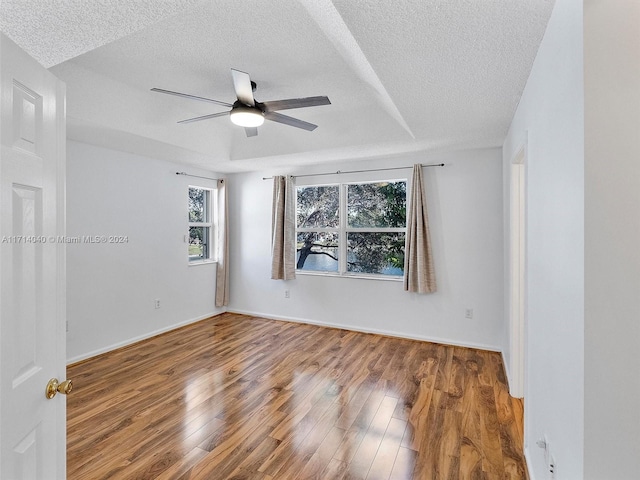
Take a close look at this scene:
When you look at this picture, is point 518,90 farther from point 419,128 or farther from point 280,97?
point 280,97

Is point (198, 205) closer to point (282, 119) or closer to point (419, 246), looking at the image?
point (282, 119)

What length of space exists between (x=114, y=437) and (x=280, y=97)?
9.75ft

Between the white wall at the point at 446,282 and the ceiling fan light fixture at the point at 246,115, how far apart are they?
7.16 ft

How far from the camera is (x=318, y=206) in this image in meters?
4.95

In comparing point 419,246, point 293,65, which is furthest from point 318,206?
point 293,65

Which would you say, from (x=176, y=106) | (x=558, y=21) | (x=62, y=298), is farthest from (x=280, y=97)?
(x=62, y=298)

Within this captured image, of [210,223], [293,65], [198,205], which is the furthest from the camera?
[210,223]

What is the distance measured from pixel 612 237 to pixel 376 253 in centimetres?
366

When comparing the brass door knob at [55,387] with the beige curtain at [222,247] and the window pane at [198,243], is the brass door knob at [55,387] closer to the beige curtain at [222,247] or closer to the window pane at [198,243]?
the window pane at [198,243]

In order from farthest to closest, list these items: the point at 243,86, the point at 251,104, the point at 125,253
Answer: the point at 125,253 < the point at 251,104 < the point at 243,86

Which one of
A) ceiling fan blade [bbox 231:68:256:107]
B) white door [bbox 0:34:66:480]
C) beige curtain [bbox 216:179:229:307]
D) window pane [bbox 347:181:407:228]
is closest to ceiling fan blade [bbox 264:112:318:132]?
ceiling fan blade [bbox 231:68:256:107]

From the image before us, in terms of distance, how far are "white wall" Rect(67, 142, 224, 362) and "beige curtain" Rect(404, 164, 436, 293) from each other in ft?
10.3

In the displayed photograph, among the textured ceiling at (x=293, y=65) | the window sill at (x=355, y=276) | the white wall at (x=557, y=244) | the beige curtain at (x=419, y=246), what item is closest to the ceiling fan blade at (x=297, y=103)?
the textured ceiling at (x=293, y=65)

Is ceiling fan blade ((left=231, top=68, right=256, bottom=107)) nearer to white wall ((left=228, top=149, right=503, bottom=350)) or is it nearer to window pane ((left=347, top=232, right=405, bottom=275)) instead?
white wall ((left=228, top=149, right=503, bottom=350))
